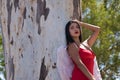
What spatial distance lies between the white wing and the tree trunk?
97 mm

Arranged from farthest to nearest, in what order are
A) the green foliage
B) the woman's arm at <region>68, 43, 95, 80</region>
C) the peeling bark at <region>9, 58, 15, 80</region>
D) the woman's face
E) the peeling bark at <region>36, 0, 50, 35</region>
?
the green foliage < the peeling bark at <region>9, 58, 15, 80</region> < the peeling bark at <region>36, 0, 50, 35</region> < the woman's face < the woman's arm at <region>68, 43, 95, 80</region>

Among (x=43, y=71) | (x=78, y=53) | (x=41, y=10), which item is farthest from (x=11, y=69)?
(x=78, y=53)

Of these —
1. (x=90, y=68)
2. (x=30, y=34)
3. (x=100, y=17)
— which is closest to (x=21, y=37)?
(x=30, y=34)

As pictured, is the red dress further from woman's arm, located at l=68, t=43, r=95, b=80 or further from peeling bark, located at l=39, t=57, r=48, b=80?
peeling bark, located at l=39, t=57, r=48, b=80

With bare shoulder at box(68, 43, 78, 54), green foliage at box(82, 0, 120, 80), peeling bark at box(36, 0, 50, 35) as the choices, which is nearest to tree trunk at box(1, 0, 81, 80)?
peeling bark at box(36, 0, 50, 35)

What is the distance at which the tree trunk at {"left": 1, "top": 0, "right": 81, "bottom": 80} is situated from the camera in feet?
10.3

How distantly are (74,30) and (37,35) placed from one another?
286 mm

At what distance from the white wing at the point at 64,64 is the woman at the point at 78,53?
33mm

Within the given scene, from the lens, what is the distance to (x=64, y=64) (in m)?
3.02

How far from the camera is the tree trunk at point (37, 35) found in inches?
124

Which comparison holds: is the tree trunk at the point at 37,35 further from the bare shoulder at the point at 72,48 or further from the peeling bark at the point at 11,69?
the bare shoulder at the point at 72,48

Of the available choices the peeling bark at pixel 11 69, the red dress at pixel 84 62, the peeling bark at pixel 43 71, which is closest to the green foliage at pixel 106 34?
the peeling bark at pixel 11 69

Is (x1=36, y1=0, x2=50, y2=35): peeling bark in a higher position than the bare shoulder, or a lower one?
higher

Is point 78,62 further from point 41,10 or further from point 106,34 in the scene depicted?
point 106,34
